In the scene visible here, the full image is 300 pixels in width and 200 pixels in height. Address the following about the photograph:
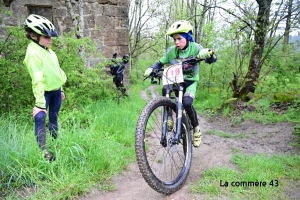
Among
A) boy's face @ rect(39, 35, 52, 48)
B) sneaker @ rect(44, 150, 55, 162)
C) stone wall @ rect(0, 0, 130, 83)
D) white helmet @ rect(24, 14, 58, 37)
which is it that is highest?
stone wall @ rect(0, 0, 130, 83)

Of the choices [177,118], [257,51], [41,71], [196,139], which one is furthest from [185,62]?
[257,51]

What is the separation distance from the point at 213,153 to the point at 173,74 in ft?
4.82

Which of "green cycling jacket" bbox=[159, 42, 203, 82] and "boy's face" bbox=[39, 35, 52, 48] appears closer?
"boy's face" bbox=[39, 35, 52, 48]

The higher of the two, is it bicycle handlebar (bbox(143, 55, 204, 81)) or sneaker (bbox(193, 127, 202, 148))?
bicycle handlebar (bbox(143, 55, 204, 81))

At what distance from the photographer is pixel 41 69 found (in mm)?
2555

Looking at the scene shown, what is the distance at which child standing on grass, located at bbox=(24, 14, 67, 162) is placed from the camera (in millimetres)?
2477

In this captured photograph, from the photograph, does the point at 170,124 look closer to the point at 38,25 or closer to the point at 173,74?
the point at 173,74

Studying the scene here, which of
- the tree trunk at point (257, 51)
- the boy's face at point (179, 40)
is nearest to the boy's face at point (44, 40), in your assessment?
the boy's face at point (179, 40)

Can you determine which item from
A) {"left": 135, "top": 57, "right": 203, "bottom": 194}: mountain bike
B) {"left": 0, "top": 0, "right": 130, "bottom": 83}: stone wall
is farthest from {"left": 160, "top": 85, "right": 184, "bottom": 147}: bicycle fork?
{"left": 0, "top": 0, "right": 130, "bottom": 83}: stone wall

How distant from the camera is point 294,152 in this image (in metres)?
3.38

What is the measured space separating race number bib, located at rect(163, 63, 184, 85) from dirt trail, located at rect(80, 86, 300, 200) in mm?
1130

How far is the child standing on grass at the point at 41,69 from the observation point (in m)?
2.48

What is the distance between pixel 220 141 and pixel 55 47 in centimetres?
361

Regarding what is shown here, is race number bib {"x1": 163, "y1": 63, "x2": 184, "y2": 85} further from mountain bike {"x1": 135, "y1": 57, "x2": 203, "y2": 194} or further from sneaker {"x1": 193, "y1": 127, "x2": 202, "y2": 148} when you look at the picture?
sneaker {"x1": 193, "y1": 127, "x2": 202, "y2": 148}
